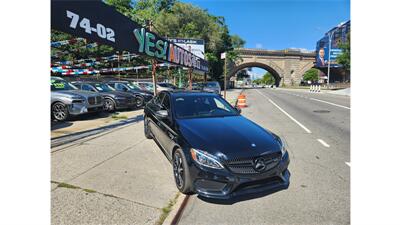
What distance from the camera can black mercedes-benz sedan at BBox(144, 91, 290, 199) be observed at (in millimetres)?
2855

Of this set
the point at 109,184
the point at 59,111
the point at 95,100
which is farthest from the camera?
the point at 95,100

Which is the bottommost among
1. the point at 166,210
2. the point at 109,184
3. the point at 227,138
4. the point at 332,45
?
the point at 166,210

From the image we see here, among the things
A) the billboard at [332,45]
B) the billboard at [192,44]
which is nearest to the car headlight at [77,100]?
the billboard at [192,44]

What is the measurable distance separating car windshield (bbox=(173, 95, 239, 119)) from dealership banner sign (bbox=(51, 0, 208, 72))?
110 inches

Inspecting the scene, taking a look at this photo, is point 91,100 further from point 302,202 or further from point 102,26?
point 302,202

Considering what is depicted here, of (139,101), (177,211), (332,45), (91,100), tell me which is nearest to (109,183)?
(177,211)

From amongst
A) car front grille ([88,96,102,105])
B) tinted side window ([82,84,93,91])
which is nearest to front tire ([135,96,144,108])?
tinted side window ([82,84,93,91])

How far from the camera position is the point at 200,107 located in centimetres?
459

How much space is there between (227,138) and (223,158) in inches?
17.5

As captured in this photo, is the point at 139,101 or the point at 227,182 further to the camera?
the point at 139,101

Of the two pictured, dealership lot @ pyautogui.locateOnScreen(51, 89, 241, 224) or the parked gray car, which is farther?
the parked gray car

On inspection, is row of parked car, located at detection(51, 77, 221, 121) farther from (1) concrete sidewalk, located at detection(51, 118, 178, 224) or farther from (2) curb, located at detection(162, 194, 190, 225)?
(2) curb, located at detection(162, 194, 190, 225)

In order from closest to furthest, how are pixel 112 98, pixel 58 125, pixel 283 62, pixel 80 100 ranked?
pixel 58 125 < pixel 80 100 < pixel 112 98 < pixel 283 62
